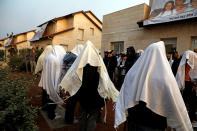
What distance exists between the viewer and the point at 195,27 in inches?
291

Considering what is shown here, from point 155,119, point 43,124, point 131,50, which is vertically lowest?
point 43,124

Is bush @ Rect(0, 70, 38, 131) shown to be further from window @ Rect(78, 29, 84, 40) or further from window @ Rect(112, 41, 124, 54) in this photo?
window @ Rect(78, 29, 84, 40)

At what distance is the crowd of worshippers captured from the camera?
1.53 metres

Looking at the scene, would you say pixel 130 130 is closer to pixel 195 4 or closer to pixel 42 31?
pixel 195 4

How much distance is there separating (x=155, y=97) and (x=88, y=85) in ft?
4.26

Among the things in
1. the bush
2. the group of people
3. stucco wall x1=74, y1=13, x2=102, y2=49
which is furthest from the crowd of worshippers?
stucco wall x1=74, y1=13, x2=102, y2=49

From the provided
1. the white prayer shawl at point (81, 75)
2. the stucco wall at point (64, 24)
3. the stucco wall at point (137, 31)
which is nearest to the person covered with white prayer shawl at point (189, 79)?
the white prayer shawl at point (81, 75)

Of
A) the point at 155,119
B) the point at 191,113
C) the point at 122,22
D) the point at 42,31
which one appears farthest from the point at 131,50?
the point at 42,31

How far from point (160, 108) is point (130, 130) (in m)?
0.59

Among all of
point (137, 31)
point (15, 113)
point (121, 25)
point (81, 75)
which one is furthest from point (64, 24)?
point (15, 113)

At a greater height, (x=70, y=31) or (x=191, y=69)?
(x=70, y=31)

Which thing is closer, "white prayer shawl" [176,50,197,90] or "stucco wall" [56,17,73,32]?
"white prayer shawl" [176,50,197,90]

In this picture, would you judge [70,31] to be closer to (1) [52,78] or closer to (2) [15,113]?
(1) [52,78]

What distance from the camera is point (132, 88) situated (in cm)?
171
